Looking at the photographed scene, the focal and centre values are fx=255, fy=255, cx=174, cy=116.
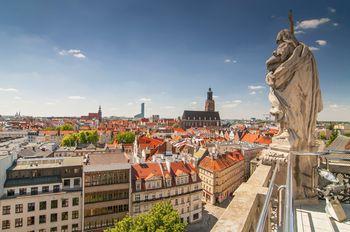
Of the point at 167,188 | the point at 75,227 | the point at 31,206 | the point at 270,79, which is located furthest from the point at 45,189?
the point at 270,79

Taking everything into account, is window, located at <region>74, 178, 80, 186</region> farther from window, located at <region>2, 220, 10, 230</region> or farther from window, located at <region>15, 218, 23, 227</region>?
window, located at <region>2, 220, 10, 230</region>

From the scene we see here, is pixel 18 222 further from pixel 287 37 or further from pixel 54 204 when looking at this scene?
pixel 287 37

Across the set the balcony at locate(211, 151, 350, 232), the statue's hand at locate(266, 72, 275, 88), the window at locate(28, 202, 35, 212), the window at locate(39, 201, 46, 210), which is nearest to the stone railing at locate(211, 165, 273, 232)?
the balcony at locate(211, 151, 350, 232)

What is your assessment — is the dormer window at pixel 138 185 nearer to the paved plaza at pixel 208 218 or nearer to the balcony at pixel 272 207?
the paved plaza at pixel 208 218

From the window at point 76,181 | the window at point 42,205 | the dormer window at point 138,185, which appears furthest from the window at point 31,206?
the dormer window at point 138,185

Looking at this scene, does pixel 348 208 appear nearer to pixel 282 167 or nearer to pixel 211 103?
pixel 282 167
